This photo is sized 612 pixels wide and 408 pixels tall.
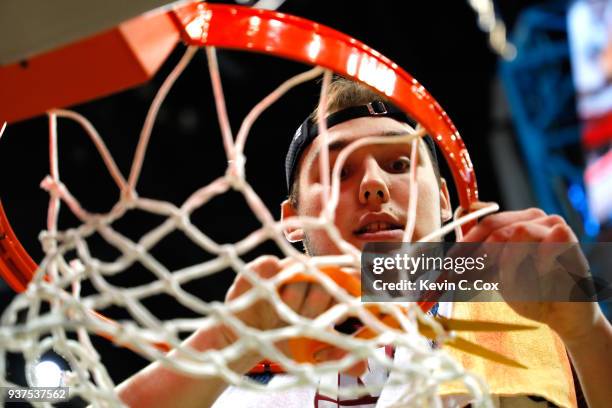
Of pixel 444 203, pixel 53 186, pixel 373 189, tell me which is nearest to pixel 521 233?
pixel 373 189

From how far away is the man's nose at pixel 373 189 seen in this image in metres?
0.97

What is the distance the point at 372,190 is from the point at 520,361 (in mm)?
273

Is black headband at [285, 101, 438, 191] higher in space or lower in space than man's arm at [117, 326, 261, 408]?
higher

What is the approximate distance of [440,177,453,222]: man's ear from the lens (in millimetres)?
1124

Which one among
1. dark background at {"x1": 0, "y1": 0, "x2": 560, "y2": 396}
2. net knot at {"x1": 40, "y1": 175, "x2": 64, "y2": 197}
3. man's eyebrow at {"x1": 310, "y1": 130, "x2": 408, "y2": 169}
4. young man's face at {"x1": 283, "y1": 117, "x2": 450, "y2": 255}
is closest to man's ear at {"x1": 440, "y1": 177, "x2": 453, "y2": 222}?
young man's face at {"x1": 283, "y1": 117, "x2": 450, "y2": 255}

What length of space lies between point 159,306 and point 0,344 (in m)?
1.99

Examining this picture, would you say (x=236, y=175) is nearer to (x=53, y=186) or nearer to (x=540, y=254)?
(x=53, y=186)

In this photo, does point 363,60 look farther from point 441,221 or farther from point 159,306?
point 159,306

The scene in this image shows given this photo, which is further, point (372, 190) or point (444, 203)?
point (444, 203)

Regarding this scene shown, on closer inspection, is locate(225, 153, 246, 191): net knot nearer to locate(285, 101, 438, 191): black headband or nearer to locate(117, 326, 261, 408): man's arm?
locate(117, 326, 261, 408): man's arm

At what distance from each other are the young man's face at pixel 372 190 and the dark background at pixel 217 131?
1082 mm

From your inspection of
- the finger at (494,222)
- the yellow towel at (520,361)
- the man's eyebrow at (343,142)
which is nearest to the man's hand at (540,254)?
the finger at (494,222)

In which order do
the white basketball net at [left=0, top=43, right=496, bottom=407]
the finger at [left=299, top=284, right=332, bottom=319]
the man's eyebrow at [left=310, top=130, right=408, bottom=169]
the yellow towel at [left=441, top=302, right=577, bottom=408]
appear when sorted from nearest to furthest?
the white basketball net at [left=0, top=43, right=496, bottom=407], the finger at [left=299, top=284, right=332, bottom=319], the yellow towel at [left=441, top=302, right=577, bottom=408], the man's eyebrow at [left=310, top=130, right=408, bottom=169]

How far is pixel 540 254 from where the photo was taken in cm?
83
